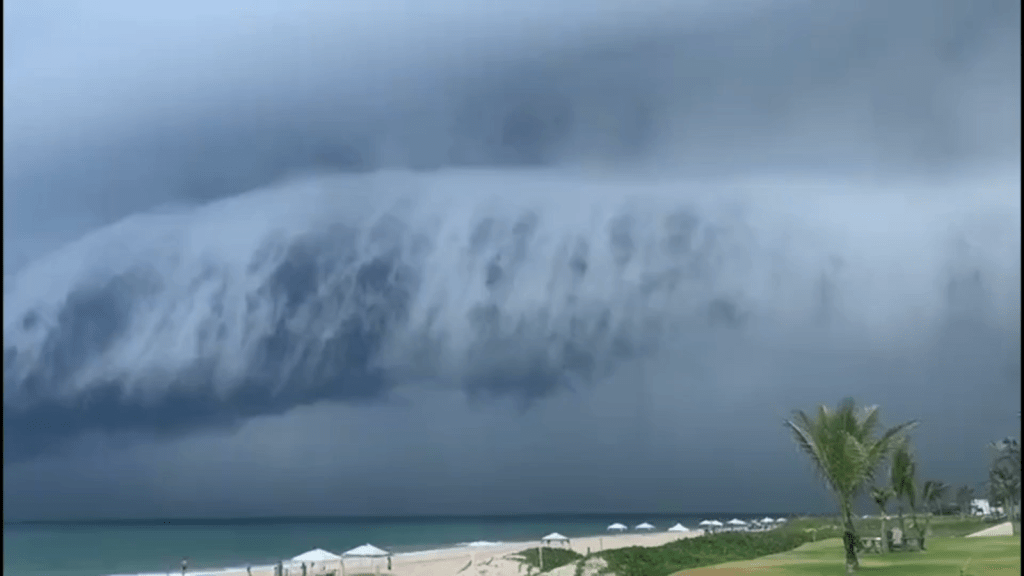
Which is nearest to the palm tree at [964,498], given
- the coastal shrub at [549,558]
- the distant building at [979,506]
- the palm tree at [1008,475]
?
the distant building at [979,506]

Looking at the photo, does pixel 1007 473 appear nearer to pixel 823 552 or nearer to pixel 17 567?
pixel 823 552

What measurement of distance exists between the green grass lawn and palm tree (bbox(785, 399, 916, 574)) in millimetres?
1513

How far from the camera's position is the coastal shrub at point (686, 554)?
32125 millimetres

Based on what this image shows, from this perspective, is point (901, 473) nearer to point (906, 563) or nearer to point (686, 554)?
point (686, 554)

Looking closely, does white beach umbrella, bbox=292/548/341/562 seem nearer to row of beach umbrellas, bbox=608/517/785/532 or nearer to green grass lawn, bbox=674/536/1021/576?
green grass lawn, bbox=674/536/1021/576

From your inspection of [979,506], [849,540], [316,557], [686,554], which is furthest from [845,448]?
[979,506]

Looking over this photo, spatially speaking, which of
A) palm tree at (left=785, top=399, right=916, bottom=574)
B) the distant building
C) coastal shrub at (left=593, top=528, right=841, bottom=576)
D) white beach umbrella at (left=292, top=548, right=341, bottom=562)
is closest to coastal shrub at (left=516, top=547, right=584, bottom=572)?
coastal shrub at (left=593, top=528, right=841, bottom=576)

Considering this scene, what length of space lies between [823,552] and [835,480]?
1188 centimetres

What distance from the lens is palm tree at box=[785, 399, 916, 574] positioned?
24.3 meters

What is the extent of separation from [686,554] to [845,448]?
Answer: 13842mm

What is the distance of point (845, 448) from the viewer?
24.5m

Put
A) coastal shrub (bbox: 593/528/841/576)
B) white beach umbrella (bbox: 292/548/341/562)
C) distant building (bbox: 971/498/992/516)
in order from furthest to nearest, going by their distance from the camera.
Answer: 1. distant building (bbox: 971/498/992/516)
2. white beach umbrella (bbox: 292/548/341/562)
3. coastal shrub (bbox: 593/528/841/576)

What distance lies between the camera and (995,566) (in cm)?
2341

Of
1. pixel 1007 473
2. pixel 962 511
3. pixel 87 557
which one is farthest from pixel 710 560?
pixel 962 511
